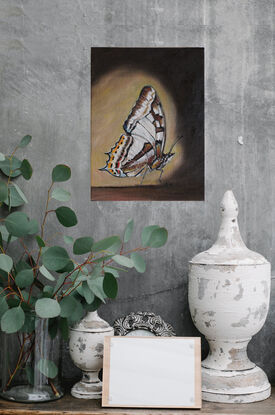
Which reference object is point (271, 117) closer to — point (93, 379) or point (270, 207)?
point (270, 207)

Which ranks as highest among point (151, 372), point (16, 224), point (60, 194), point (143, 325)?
point (60, 194)

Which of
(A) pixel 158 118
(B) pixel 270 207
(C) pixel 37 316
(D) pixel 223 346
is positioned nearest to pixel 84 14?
(A) pixel 158 118

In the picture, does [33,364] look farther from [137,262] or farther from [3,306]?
[137,262]

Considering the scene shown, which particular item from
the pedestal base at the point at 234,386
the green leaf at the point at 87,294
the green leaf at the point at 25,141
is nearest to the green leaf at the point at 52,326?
the green leaf at the point at 87,294

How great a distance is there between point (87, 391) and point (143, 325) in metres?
0.27

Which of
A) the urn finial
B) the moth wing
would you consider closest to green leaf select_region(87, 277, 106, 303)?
the urn finial

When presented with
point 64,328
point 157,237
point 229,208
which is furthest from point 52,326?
point 229,208

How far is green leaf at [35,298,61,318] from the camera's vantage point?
5.16 feet

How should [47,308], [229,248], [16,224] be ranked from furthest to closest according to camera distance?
[229,248] → [16,224] → [47,308]

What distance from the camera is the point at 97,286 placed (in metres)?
1.71

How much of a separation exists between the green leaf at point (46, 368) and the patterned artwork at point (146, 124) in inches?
24.2

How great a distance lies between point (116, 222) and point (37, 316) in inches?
19.2

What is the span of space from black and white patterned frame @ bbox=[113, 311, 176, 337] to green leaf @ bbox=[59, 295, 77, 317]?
0.23 m

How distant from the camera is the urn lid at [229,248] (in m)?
1.76
